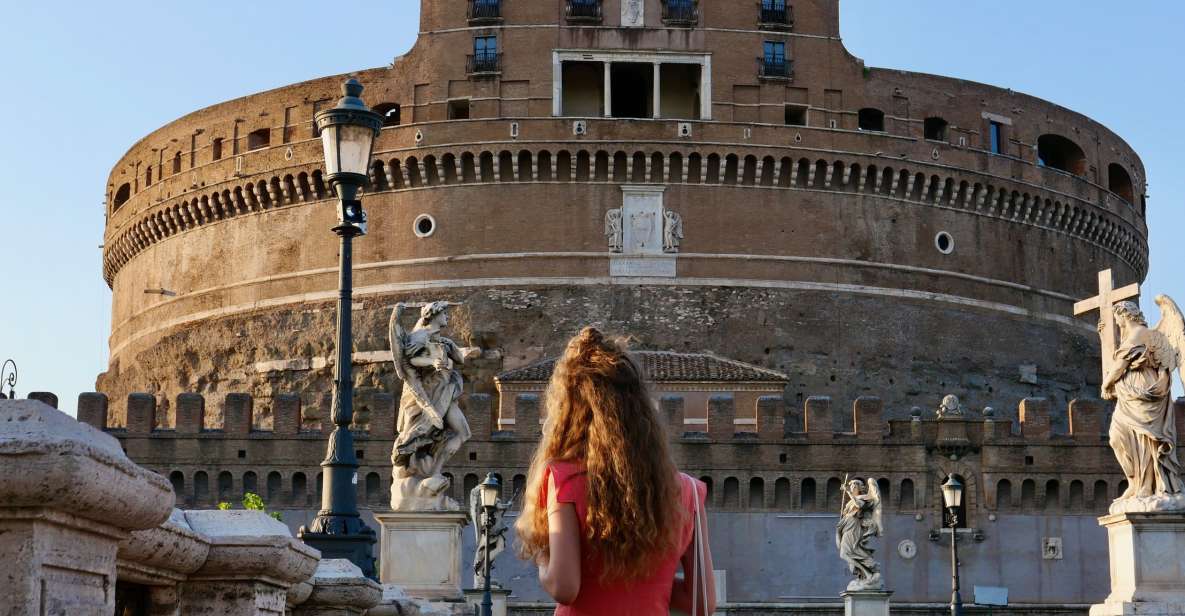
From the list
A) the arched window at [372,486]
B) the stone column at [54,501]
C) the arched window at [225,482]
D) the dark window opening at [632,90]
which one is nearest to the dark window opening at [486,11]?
the dark window opening at [632,90]

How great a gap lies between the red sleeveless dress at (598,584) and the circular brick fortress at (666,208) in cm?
3313

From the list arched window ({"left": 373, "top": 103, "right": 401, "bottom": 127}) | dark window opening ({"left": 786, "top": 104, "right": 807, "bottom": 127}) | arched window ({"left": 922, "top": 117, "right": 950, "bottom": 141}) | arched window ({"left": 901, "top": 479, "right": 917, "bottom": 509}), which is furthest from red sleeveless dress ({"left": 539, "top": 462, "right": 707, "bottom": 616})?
arched window ({"left": 922, "top": 117, "right": 950, "bottom": 141})

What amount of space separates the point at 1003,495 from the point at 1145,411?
22.7 metres

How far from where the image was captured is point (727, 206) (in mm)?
38094

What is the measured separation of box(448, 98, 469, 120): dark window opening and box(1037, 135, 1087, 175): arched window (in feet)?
43.8

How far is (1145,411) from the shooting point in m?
11.5

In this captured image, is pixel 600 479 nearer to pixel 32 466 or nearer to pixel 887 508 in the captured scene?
pixel 32 466

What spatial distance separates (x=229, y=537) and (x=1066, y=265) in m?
38.5

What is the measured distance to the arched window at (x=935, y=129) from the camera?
132ft

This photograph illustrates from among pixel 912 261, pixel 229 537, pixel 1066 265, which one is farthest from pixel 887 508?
pixel 229 537

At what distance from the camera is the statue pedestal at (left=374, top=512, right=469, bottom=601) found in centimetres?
1207

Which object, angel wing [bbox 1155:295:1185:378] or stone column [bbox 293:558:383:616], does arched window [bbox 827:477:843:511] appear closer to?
angel wing [bbox 1155:295:1185:378]

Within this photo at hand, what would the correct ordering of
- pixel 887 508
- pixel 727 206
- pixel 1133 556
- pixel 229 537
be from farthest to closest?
pixel 727 206, pixel 887 508, pixel 1133 556, pixel 229 537

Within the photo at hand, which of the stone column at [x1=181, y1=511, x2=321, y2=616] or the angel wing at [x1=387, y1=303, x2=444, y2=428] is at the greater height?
the angel wing at [x1=387, y1=303, x2=444, y2=428]
